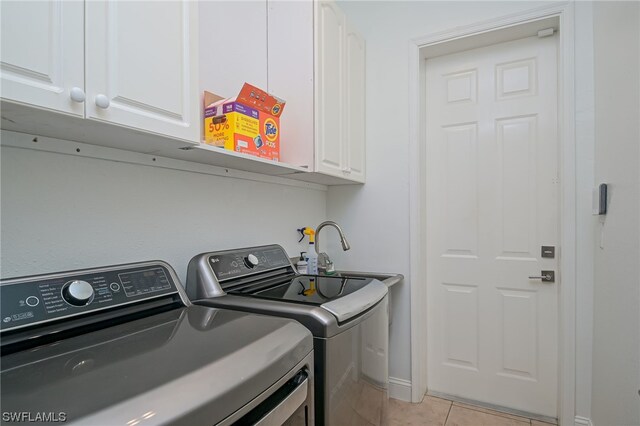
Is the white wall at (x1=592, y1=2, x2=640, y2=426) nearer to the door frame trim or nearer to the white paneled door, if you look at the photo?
the door frame trim

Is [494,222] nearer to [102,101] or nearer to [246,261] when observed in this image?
[246,261]

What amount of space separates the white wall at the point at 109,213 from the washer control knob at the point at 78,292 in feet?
0.55

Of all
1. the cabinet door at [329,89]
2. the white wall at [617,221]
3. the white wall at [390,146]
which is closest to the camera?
the white wall at [617,221]

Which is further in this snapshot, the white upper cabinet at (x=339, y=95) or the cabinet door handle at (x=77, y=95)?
the white upper cabinet at (x=339, y=95)

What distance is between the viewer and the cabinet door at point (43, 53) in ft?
2.16

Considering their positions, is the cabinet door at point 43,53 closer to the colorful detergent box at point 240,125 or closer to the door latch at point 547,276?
the colorful detergent box at point 240,125

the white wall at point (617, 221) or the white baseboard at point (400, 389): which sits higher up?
the white wall at point (617, 221)

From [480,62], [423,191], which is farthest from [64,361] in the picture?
Answer: [480,62]

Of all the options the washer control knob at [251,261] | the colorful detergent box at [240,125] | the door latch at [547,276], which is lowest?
the door latch at [547,276]

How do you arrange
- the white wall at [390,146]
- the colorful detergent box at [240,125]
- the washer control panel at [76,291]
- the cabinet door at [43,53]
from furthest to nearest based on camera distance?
the white wall at [390,146] → the colorful detergent box at [240,125] → the washer control panel at [76,291] → the cabinet door at [43,53]

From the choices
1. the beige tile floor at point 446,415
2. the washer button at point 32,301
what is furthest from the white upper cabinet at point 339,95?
the beige tile floor at point 446,415

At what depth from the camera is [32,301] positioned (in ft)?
2.63

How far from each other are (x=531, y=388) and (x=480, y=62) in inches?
82.6

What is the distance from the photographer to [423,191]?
2.29 meters
